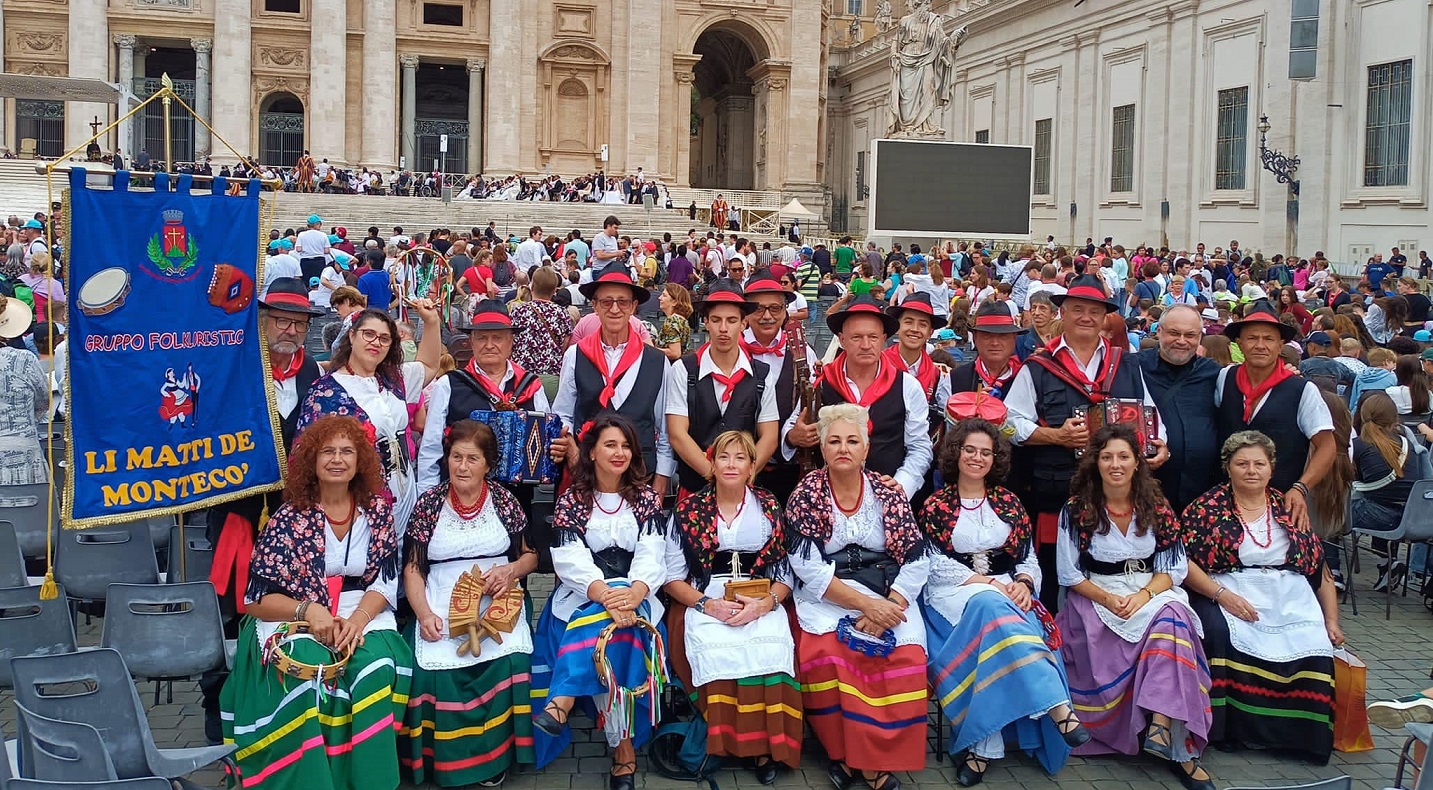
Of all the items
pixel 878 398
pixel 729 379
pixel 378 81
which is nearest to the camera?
pixel 878 398

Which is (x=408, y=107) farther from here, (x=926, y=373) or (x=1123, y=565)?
(x=1123, y=565)

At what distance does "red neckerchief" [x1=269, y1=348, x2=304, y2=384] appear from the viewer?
6664 millimetres

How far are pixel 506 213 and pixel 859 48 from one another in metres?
22.3

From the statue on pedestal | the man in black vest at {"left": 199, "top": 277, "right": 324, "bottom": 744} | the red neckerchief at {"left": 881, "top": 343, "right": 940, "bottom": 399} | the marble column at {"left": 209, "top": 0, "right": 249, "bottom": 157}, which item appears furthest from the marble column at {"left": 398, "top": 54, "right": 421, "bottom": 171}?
the red neckerchief at {"left": 881, "top": 343, "right": 940, "bottom": 399}

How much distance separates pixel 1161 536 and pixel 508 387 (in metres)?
3.48

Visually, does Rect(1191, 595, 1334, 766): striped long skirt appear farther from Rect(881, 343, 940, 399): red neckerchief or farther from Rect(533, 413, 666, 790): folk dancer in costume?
Rect(533, 413, 666, 790): folk dancer in costume

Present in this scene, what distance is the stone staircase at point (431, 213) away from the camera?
34.6 meters

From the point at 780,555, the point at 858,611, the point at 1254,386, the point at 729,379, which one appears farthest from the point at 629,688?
the point at 1254,386

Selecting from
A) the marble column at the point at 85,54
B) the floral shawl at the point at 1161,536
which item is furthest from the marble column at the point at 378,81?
the floral shawl at the point at 1161,536

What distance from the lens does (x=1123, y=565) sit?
6.27 m

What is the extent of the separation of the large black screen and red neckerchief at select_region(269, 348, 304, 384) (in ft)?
55.0

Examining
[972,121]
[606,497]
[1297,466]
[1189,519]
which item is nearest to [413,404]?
[606,497]

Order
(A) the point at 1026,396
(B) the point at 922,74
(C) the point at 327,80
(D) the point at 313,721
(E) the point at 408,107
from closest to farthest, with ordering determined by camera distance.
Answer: (D) the point at 313,721 → (A) the point at 1026,396 → (B) the point at 922,74 → (C) the point at 327,80 → (E) the point at 408,107

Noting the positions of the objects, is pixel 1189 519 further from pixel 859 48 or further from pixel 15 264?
pixel 859 48
